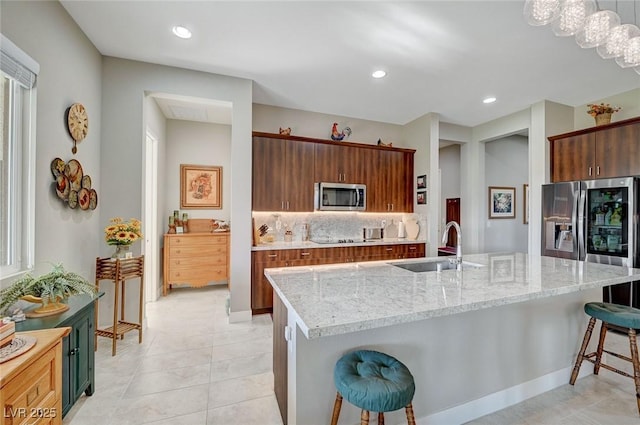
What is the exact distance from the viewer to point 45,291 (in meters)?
1.63

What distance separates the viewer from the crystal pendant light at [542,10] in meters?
1.63

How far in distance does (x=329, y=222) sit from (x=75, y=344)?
3.37 metres

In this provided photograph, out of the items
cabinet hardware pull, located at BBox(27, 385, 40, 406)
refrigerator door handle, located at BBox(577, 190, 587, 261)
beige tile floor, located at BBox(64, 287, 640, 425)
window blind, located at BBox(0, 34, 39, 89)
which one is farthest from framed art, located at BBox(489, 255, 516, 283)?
window blind, located at BBox(0, 34, 39, 89)

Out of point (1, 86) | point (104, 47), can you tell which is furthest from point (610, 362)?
point (104, 47)

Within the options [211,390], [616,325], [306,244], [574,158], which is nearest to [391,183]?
[306,244]

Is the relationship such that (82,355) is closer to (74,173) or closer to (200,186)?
(74,173)

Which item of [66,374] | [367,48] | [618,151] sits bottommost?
[66,374]

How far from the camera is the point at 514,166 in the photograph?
577 cm

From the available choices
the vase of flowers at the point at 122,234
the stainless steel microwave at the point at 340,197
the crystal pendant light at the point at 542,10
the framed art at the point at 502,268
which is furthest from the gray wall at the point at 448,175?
the vase of flowers at the point at 122,234

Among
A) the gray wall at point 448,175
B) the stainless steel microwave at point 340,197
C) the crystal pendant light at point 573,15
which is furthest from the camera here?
the gray wall at point 448,175

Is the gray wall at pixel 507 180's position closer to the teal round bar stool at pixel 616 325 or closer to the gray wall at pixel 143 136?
the teal round bar stool at pixel 616 325

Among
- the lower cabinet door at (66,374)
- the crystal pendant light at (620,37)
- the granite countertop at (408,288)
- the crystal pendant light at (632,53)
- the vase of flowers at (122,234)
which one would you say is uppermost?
the crystal pendant light at (620,37)

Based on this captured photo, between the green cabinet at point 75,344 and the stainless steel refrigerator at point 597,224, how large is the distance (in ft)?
16.7

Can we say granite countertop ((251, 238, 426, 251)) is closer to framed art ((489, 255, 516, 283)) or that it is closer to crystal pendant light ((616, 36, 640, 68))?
framed art ((489, 255, 516, 283))
